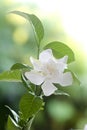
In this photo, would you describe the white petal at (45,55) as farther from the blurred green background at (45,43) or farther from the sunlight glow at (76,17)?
the sunlight glow at (76,17)

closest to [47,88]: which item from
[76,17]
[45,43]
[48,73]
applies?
[48,73]

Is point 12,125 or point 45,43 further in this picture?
point 45,43

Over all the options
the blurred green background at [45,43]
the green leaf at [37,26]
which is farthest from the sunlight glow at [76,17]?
the green leaf at [37,26]

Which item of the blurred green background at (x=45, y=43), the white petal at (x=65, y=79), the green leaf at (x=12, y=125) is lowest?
the blurred green background at (x=45, y=43)

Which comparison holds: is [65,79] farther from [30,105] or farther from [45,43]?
[45,43]

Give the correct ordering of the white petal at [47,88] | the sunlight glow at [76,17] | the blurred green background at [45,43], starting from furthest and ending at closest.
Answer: the sunlight glow at [76,17]
the blurred green background at [45,43]
the white petal at [47,88]

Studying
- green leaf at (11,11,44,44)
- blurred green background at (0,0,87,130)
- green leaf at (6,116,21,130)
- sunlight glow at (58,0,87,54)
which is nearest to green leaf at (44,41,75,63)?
green leaf at (11,11,44,44)

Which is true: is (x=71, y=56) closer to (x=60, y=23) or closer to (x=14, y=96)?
(x=14, y=96)
